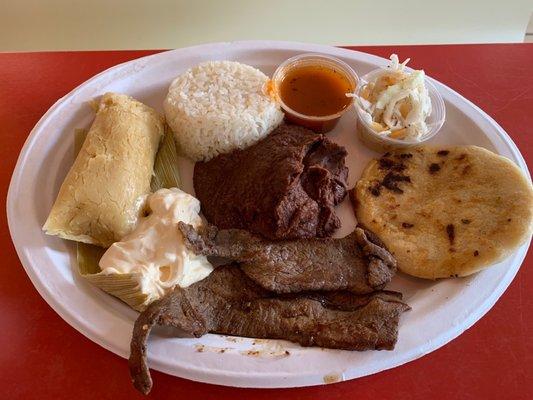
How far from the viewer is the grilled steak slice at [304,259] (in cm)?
204

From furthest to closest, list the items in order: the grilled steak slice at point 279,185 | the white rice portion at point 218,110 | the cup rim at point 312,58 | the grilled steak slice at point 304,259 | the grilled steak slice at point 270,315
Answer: the cup rim at point 312,58 → the white rice portion at point 218,110 → the grilled steak slice at point 279,185 → the grilled steak slice at point 304,259 → the grilled steak slice at point 270,315

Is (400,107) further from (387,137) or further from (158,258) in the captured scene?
(158,258)

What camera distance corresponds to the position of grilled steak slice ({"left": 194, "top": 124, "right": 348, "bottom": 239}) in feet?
7.04

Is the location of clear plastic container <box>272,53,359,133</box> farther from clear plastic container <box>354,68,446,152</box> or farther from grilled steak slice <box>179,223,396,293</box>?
grilled steak slice <box>179,223,396,293</box>

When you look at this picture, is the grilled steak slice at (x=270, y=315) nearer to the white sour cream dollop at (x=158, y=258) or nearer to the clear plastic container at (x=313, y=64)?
the white sour cream dollop at (x=158, y=258)

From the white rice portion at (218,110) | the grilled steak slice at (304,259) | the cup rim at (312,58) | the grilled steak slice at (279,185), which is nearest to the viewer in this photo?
the grilled steak slice at (304,259)

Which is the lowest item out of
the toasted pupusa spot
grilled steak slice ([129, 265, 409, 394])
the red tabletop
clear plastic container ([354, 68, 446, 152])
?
the red tabletop

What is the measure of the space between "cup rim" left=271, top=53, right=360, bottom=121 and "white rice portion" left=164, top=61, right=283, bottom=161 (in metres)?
0.06

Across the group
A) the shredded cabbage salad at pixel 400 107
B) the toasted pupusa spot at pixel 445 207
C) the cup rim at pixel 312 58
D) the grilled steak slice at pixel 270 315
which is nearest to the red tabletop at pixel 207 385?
the grilled steak slice at pixel 270 315

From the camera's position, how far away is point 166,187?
2.39 meters

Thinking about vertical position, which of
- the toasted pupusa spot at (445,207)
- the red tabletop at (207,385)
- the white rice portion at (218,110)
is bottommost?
the red tabletop at (207,385)

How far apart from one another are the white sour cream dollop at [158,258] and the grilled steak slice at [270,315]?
5 cm

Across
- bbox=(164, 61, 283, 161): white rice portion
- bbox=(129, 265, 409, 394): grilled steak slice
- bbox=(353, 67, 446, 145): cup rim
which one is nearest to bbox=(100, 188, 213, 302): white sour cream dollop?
bbox=(129, 265, 409, 394): grilled steak slice

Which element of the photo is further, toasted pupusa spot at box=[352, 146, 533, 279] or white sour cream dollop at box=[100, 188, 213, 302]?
toasted pupusa spot at box=[352, 146, 533, 279]
